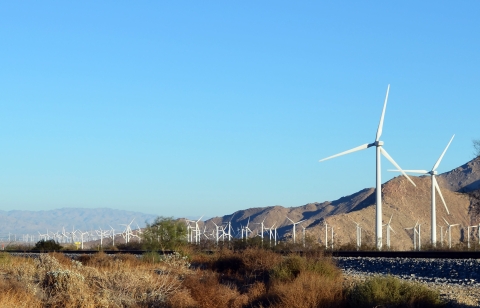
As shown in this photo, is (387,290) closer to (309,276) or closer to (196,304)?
(309,276)

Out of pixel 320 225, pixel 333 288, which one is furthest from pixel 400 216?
pixel 333 288

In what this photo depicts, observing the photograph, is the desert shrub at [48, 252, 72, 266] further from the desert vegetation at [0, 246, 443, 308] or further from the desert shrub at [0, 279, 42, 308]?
the desert shrub at [0, 279, 42, 308]

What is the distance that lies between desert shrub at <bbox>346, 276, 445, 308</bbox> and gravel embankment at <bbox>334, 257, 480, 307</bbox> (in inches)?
23.1

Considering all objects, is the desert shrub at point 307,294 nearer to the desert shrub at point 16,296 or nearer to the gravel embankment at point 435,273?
the gravel embankment at point 435,273

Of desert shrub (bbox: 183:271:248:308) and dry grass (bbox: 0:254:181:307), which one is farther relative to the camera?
desert shrub (bbox: 183:271:248:308)

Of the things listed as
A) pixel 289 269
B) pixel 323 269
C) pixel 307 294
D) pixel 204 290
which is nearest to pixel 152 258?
pixel 289 269

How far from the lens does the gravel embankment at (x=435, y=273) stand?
784 inches

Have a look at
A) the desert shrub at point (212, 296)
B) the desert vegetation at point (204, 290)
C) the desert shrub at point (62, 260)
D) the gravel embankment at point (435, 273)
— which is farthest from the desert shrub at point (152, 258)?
the desert shrub at point (212, 296)

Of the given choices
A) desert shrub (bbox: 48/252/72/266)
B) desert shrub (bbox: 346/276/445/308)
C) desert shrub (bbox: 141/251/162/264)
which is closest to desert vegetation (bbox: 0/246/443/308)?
desert shrub (bbox: 346/276/445/308)

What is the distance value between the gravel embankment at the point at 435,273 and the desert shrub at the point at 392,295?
59 cm

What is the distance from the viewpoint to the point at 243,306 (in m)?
20.8

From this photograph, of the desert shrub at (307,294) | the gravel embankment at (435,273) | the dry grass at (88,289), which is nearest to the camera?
the desert shrub at (307,294)

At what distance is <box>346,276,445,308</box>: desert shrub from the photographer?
18656 mm

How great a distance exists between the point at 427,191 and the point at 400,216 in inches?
745
